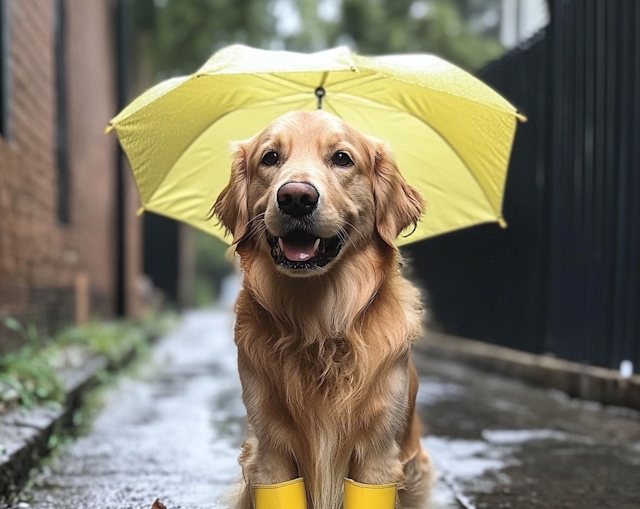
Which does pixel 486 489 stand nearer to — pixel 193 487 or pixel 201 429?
pixel 193 487

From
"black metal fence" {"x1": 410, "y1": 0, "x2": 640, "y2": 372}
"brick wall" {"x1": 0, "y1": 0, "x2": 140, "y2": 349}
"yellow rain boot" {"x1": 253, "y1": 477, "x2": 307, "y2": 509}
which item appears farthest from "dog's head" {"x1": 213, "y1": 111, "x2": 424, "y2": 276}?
"brick wall" {"x1": 0, "y1": 0, "x2": 140, "y2": 349}

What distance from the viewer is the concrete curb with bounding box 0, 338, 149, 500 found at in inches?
133

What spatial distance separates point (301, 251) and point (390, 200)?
50 cm

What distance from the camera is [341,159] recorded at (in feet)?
8.87

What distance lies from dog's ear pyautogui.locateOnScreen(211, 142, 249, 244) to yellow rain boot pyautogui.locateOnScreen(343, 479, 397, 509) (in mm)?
959

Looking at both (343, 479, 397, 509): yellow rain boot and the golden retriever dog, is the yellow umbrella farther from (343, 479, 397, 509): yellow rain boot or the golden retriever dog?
(343, 479, 397, 509): yellow rain boot

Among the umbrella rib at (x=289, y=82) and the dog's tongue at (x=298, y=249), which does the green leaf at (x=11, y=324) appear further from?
the dog's tongue at (x=298, y=249)

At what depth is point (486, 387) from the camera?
7293 mm

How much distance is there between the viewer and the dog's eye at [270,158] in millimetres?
2695

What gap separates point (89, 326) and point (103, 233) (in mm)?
3366

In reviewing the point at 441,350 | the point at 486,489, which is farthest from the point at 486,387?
the point at 486,489

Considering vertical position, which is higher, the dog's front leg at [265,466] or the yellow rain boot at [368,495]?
the dog's front leg at [265,466]

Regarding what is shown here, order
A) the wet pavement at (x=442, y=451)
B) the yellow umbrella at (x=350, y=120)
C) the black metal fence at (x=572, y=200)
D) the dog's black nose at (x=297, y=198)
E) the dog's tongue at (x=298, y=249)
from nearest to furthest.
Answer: the dog's black nose at (x=297, y=198)
the dog's tongue at (x=298, y=249)
the yellow umbrella at (x=350, y=120)
the wet pavement at (x=442, y=451)
the black metal fence at (x=572, y=200)

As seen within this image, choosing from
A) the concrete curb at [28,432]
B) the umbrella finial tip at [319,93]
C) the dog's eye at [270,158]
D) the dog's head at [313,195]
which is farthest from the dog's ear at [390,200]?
the concrete curb at [28,432]
